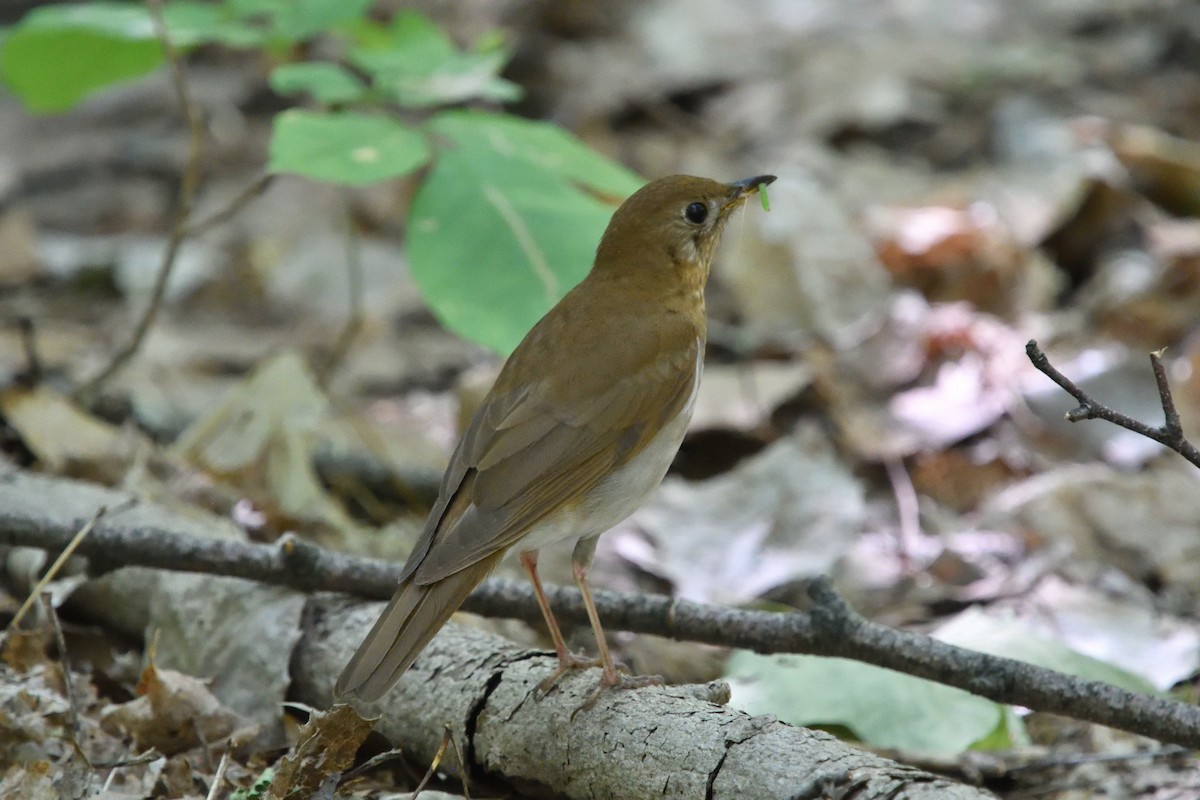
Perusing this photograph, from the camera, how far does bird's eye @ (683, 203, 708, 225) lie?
159 inches

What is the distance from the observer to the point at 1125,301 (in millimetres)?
6168

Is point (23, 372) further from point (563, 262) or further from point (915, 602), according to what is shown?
point (915, 602)

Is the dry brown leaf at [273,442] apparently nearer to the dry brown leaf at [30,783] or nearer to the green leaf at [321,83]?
the green leaf at [321,83]

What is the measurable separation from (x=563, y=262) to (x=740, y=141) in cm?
469

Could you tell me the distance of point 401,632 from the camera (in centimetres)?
290

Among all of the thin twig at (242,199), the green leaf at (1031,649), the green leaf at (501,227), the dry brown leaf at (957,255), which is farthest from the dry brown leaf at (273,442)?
the dry brown leaf at (957,255)

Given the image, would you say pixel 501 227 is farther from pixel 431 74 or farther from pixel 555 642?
pixel 555 642

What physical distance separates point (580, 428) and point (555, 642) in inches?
22.1

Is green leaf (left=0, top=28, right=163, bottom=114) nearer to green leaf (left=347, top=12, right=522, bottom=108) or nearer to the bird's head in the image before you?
green leaf (left=347, top=12, right=522, bottom=108)

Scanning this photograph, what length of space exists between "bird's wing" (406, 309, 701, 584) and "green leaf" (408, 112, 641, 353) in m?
0.37

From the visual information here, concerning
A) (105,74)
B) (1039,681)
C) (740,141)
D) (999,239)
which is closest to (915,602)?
(1039,681)

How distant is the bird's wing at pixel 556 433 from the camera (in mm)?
3242

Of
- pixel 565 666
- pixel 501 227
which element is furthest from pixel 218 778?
pixel 501 227

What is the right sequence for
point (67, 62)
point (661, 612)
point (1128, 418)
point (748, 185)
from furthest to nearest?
point (67, 62) → point (748, 185) → point (661, 612) → point (1128, 418)
